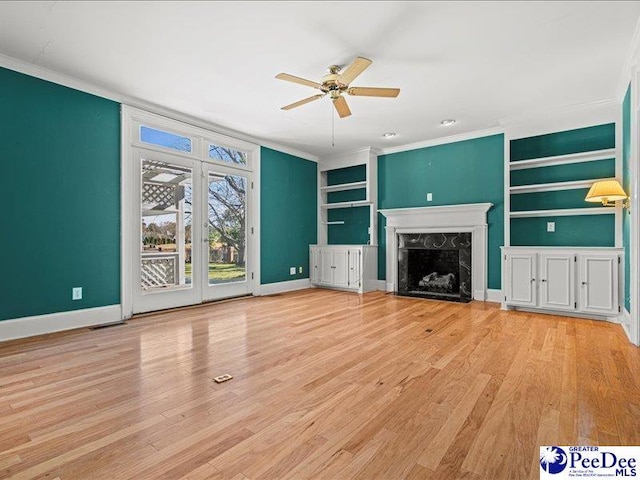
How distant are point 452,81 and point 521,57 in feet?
2.11

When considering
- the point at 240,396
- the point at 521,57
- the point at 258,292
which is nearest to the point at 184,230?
the point at 258,292

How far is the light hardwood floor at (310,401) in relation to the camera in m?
1.40

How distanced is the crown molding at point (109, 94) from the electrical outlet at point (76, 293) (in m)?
2.14

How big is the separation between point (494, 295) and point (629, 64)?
3104mm

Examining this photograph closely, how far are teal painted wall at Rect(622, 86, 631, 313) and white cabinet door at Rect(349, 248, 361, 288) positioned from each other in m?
3.48

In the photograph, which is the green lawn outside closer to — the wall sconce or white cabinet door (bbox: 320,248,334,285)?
white cabinet door (bbox: 320,248,334,285)

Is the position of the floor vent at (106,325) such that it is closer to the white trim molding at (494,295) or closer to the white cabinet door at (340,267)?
the white cabinet door at (340,267)

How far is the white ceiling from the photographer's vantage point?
241cm

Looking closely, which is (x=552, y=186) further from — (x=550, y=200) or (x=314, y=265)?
(x=314, y=265)

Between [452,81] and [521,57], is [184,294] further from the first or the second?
[521,57]

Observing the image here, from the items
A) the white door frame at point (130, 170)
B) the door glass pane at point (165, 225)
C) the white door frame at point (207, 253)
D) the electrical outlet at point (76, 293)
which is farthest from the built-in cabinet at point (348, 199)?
the electrical outlet at point (76, 293)

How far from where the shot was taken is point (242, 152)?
541cm

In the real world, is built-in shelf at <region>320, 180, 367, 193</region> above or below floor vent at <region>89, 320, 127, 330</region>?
above

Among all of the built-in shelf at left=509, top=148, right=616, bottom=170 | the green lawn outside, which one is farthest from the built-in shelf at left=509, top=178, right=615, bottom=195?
the green lawn outside
